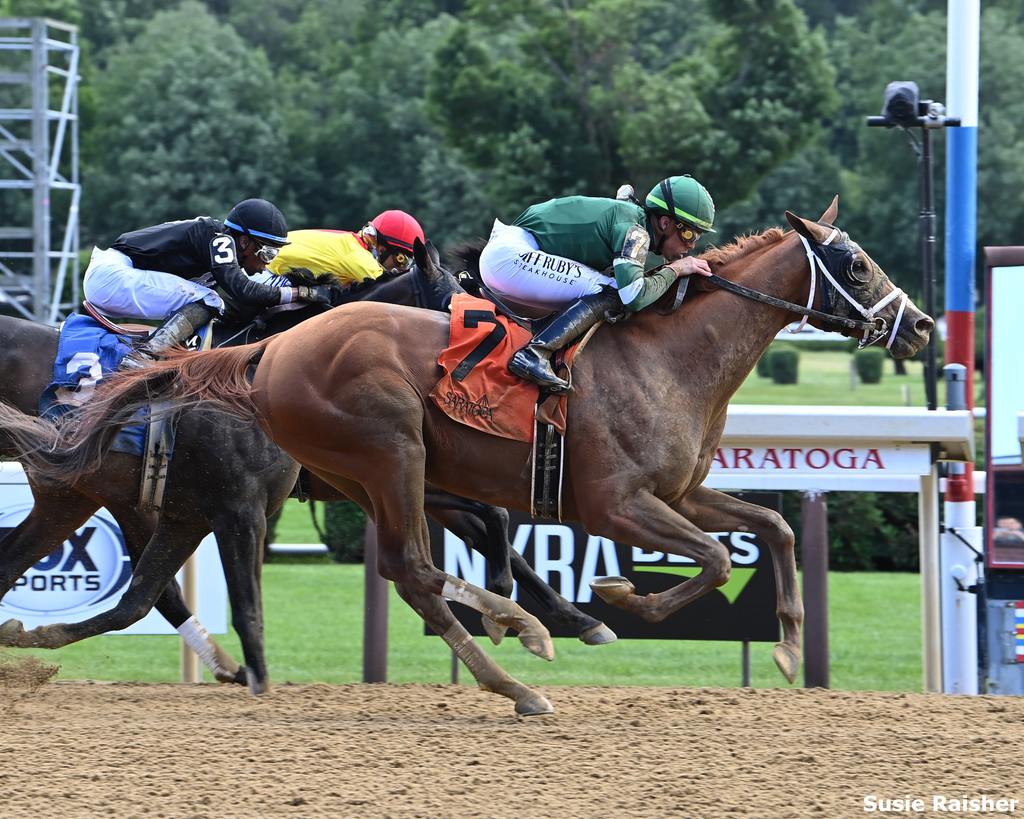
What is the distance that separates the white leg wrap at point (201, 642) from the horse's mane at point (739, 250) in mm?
2674

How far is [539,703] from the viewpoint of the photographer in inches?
221

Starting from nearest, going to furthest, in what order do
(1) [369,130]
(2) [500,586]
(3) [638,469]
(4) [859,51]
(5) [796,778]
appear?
1. (5) [796,778]
2. (3) [638,469]
3. (2) [500,586]
4. (1) [369,130]
5. (4) [859,51]

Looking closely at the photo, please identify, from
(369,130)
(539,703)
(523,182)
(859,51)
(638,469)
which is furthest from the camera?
(859,51)

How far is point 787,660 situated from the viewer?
5367 mm

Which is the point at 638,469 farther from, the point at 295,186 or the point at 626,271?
the point at 295,186

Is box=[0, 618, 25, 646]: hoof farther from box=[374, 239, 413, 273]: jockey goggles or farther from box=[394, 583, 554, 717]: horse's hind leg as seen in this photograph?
box=[374, 239, 413, 273]: jockey goggles

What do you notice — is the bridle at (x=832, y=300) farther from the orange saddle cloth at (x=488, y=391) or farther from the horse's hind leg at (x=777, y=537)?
the orange saddle cloth at (x=488, y=391)

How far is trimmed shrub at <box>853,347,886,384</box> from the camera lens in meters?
28.4

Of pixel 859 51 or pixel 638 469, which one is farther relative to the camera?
pixel 859 51

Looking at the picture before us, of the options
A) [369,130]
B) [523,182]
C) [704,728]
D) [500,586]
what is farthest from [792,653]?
[369,130]

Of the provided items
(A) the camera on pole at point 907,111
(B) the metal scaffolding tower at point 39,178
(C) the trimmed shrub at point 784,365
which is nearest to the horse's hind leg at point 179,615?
(A) the camera on pole at point 907,111

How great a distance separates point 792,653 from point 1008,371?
180 cm

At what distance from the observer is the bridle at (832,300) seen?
17.9 feet

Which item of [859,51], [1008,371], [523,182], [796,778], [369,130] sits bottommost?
[796,778]
